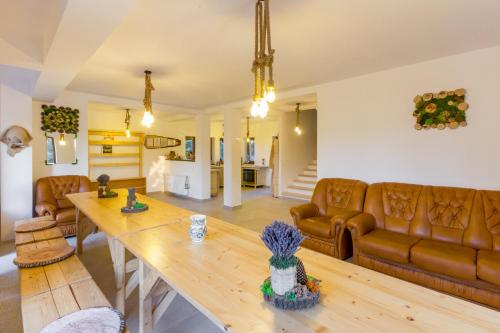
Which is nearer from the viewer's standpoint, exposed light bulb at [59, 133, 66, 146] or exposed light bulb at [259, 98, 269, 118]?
exposed light bulb at [259, 98, 269, 118]

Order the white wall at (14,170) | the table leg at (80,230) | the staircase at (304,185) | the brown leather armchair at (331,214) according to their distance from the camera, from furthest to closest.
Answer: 1. the staircase at (304,185)
2. the white wall at (14,170)
3. the table leg at (80,230)
4. the brown leather armchair at (331,214)

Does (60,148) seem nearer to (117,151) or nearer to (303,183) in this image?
(117,151)

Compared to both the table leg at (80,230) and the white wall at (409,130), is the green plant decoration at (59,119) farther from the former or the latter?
the white wall at (409,130)

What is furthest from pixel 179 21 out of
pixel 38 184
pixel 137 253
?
pixel 38 184

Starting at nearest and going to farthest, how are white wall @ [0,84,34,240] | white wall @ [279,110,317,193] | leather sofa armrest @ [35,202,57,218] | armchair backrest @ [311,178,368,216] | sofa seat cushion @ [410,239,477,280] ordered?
sofa seat cushion @ [410,239,477,280]
armchair backrest @ [311,178,368,216]
leather sofa armrest @ [35,202,57,218]
white wall @ [0,84,34,240]
white wall @ [279,110,317,193]

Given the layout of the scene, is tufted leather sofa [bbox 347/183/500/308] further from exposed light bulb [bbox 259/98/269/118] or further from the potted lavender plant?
the potted lavender plant

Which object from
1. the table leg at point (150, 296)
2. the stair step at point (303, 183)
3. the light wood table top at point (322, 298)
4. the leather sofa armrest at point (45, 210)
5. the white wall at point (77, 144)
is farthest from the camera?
the stair step at point (303, 183)

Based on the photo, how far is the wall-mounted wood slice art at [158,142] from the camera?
7850mm

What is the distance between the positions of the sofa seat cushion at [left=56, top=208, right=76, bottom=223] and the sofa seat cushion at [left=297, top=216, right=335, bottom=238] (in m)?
3.45

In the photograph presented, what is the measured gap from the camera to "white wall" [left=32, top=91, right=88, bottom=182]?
438 cm

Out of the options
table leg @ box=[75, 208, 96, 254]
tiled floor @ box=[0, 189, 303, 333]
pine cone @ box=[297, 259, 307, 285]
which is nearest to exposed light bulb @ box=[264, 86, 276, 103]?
pine cone @ box=[297, 259, 307, 285]

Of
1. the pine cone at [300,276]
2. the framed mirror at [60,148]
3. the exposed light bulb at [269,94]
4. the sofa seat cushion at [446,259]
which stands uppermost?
the exposed light bulb at [269,94]

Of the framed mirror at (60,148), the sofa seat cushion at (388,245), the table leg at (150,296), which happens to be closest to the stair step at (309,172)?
the sofa seat cushion at (388,245)

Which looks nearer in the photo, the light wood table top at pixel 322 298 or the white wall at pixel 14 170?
the light wood table top at pixel 322 298
